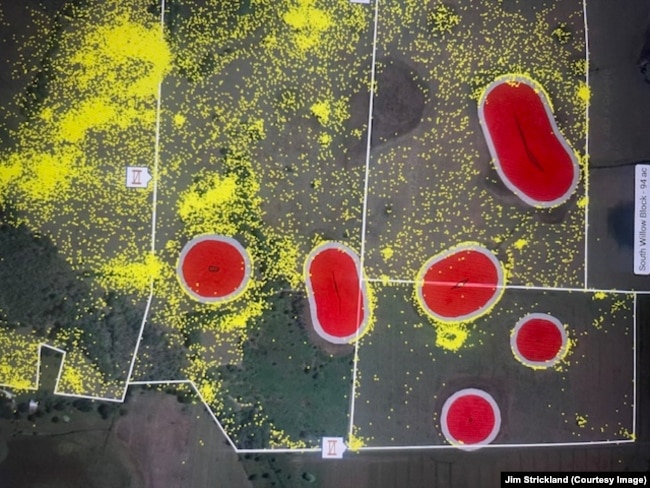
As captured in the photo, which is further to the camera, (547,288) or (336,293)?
(547,288)

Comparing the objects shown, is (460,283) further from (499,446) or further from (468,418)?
(499,446)

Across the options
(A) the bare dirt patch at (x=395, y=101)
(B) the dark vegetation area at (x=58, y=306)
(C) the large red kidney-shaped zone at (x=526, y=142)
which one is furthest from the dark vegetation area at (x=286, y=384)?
(C) the large red kidney-shaped zone at (x=526, y=142)

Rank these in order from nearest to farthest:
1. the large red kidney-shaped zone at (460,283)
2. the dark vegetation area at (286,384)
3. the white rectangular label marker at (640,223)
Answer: the dark vegetation area at (286,384) → the large red kidney-shaped zone at (460,283) → the white rectangular label marker at (640,223)

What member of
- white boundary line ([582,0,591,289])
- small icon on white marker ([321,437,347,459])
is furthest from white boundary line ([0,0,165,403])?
white boundary line ([582,0,591,289])

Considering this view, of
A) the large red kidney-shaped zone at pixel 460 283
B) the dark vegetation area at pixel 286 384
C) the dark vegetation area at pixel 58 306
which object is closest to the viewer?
the dark vegetation area at pixel 58 306

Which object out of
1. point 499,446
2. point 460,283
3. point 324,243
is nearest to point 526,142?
point 460,283

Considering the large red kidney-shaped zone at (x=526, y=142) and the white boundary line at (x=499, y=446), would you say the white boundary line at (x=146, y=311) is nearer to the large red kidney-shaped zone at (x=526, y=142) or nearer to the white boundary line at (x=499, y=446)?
the white boundary line at (x=499, y=446)
